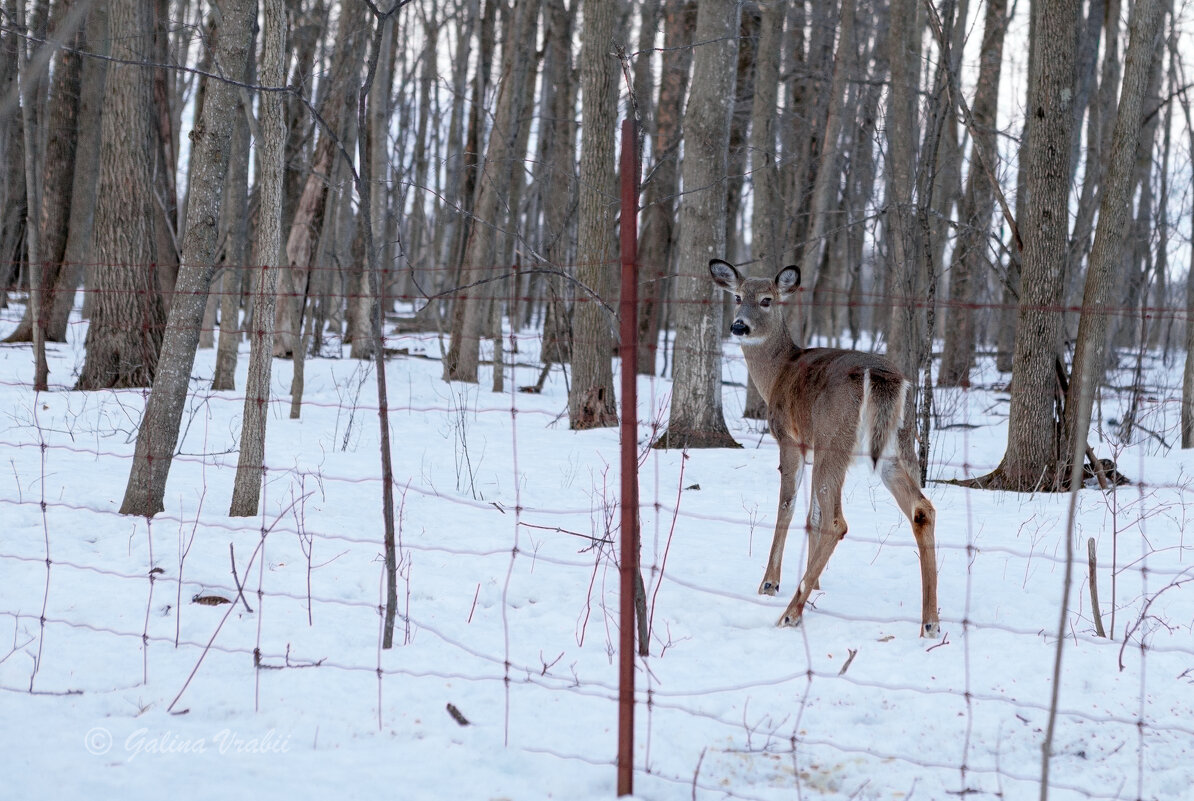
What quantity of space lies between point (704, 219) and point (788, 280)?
11.0 ft

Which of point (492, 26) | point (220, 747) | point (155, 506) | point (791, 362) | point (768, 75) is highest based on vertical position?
point (492, 26)

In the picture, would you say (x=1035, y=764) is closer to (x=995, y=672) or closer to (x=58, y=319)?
(x=995, y=672)

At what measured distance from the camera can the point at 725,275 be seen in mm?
6301

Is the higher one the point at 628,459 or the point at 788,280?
the point at 788,280

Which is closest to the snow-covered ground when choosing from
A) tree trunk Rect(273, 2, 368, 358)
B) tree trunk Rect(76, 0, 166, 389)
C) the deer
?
the deer

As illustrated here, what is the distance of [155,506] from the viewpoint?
19.6ft

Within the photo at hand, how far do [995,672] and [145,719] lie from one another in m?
3.29

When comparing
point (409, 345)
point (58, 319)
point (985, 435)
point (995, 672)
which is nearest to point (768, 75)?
point (985, 435)

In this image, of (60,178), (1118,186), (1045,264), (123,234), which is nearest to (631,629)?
(1045,264)

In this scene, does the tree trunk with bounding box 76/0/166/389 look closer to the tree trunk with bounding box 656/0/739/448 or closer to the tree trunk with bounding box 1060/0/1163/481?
the tree trunk with bounding box 656/0/739/448

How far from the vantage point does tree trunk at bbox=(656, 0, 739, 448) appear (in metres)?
9.35

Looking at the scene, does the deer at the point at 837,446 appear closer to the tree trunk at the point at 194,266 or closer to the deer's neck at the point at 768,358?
the deer's neck at the point at 768,358

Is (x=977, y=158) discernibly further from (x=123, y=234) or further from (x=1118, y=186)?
(x=123, y=234)

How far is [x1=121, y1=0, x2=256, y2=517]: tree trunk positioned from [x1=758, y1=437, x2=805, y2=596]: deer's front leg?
321cm
